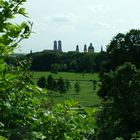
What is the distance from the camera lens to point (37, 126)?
3289 mm

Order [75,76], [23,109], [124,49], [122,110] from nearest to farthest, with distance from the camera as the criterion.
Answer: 1. [23,109]
2. [122,110]
3. [124,49]
4. [75,76]

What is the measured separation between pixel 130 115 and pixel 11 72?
20760 millimetres

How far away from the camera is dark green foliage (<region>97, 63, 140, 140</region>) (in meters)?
22.6

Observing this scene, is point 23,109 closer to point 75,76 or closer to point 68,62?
point 75,76

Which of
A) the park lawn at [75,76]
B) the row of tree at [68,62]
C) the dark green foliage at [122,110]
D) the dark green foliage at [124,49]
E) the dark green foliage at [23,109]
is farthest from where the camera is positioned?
the row of tree at [68,62]

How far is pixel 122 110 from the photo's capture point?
943 inches

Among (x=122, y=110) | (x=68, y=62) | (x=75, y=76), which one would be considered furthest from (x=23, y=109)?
(x=68, y=62)

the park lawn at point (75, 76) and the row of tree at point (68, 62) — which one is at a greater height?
the row of tree at point (68, 62)

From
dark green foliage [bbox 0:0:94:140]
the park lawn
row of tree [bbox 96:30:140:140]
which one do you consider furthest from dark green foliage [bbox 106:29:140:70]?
dark green foliage [bbox 0:0:94:140]

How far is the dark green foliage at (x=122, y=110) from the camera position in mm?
22641

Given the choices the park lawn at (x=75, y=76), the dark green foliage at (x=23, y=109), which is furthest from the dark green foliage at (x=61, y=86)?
the dark green foliage at (x=23, y=109)

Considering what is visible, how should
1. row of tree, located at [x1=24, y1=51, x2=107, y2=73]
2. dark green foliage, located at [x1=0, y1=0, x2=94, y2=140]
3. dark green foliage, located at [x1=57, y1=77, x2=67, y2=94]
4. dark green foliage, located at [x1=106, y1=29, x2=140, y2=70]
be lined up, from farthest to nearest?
row of tree, located at [x1=24, y1=51, x2=107, y2=73] → dark green foliage, located at [x1=57, y1=77, x2=67, y2=94] → dark green foliage, located at [x1=106, y1=29, x2=140, y2=70] → dark green foliage, located at [x1=0, y1=0, x2=94, y2=140]

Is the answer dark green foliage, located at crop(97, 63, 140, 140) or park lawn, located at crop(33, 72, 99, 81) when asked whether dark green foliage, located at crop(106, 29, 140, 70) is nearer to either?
dark green foliage, located at crop(97, 63, 140, 140)

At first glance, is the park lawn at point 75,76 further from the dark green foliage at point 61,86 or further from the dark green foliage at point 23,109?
the dark green foliage at point 23,109
